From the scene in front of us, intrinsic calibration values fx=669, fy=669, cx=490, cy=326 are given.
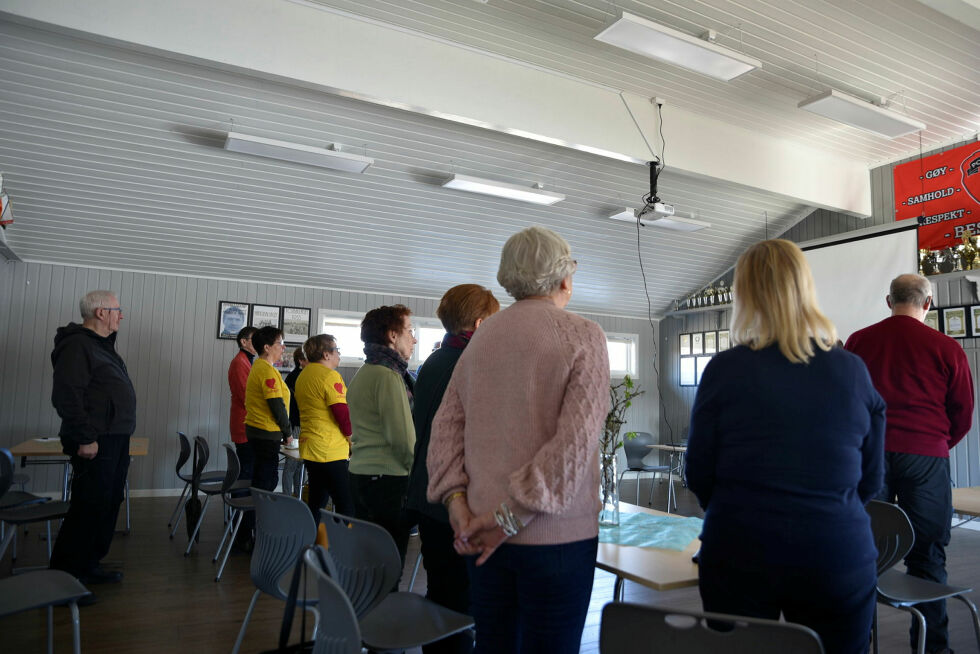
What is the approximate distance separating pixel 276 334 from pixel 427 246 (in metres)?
3.37

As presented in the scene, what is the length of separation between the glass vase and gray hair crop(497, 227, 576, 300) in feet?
2.48

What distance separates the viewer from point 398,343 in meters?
2.75

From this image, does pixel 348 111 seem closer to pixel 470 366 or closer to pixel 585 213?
pixel 585 213

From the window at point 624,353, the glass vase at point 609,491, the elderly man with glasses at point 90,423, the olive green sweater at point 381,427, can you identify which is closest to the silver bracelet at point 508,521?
the glass vase at point 609,491

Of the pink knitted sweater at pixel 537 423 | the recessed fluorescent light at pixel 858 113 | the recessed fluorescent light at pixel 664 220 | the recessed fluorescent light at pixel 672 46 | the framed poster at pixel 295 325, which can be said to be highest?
the recessed fluorescent light at pixel 858 113

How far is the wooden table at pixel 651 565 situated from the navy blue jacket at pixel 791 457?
0.72ft

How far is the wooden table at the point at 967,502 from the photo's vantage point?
273 centimetres

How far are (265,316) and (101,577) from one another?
14.1 feet

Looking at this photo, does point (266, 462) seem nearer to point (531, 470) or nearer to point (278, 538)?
point (278, 538)

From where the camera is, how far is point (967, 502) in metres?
2.90

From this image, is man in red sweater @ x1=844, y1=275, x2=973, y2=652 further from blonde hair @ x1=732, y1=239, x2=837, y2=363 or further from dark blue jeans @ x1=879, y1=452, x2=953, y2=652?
blonde hair @ x1=732, y1=239, x2=837, y2=363

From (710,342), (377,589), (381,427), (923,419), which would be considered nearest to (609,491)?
(377,589)

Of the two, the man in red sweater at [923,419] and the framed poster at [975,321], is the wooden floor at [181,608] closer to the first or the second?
the man in red sweater at [923,419]

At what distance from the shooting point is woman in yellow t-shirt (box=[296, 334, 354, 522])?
3.56 meters
